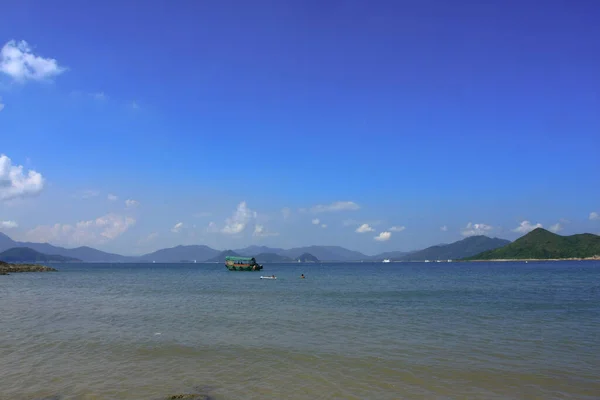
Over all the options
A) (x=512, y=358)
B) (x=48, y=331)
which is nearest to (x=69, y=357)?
(x=48, y=331)

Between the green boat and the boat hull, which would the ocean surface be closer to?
the boat hull

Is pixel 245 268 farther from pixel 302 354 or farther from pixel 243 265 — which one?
pixel 302 354

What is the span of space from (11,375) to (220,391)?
27.7 ft

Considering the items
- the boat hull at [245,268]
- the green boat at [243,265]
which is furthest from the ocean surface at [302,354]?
the green boat at [243,265]

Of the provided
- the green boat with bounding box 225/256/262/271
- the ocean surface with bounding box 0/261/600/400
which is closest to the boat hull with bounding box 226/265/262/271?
the green boat with bounding box 225/256/262/271

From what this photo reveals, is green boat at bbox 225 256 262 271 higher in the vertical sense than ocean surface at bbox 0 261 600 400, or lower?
higher

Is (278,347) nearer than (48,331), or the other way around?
(278,347)

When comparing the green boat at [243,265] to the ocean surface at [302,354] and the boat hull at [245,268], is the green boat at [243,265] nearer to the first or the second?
the boat hull at [245,268]

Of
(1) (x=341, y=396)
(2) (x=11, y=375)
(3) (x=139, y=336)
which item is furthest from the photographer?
(3) (x=139, y=336)

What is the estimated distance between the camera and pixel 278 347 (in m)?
19.4

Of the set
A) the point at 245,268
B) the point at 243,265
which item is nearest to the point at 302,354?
the point at 245,268

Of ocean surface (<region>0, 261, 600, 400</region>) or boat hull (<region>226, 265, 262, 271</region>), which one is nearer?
ocean surface (<region>0, 261, 600, 400</region>)

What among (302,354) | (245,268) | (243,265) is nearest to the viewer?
(302,354)

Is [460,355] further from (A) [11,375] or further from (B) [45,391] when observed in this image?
(A) [11,375]
